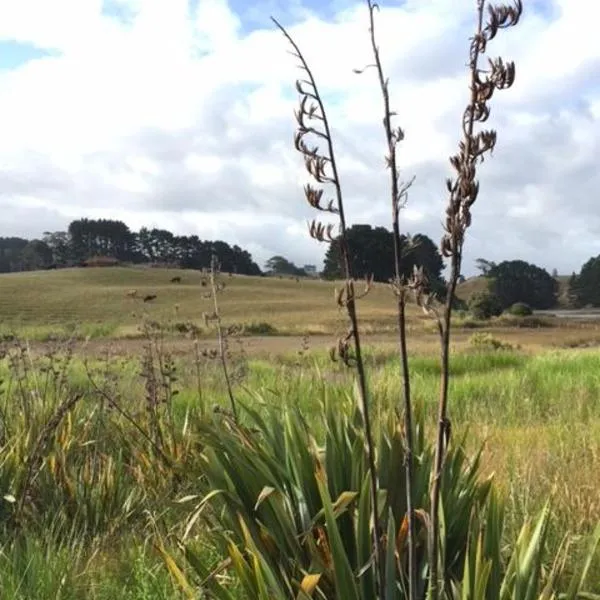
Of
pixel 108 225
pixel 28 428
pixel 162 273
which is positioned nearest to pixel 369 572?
pixel 28 428

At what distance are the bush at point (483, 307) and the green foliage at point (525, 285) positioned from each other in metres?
28.7

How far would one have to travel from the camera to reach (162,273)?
266ft

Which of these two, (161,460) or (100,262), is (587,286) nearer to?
(100,262)

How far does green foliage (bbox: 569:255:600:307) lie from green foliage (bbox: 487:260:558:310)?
2.33 m

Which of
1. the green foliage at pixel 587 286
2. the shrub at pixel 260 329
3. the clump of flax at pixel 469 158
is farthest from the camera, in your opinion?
the green foliage at pixel 587 286

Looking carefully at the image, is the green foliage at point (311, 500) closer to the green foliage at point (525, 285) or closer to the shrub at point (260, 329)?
the shrub at point (260, 329)

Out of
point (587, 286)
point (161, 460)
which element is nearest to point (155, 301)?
point (161, 460)

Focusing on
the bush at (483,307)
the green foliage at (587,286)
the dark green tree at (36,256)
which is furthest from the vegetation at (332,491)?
the dark green tree at (36,256)

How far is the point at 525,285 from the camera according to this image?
3364 inches

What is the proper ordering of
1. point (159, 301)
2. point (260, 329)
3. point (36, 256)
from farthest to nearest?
point (36, 256) < point (159, 301) < point (260, 329)

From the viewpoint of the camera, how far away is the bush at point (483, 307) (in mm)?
46656

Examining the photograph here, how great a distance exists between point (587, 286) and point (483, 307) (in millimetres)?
45777

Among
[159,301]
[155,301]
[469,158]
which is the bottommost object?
[159,301]

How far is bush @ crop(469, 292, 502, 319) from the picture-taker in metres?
46.7
